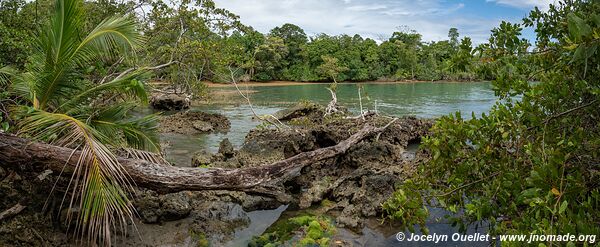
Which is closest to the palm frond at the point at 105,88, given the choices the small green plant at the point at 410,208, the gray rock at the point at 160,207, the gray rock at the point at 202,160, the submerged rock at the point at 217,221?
the gray rock at the point at 160,207

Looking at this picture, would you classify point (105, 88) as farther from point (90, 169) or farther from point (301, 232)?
point (301, 232)

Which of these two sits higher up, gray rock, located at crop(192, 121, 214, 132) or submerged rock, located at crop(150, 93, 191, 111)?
submerged rock, located at crop(150, 93, 191, 111)

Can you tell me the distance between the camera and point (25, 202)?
17.8ft

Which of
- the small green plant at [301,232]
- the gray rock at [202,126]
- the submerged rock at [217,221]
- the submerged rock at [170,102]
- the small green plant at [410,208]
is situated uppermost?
the small green plant at [410,208]

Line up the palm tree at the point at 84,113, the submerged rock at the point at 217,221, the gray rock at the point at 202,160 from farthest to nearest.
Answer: the gray rock at the point at 202,160, the submerged rock at the point at 217,221, the palm tree at the point at 84,113

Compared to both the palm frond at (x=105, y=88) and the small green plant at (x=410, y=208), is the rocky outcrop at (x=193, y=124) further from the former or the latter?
the small green plant at (x=410, y=208)

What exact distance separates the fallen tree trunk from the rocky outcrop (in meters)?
9.70

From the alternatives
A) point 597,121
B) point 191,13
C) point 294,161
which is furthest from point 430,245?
point 191,13

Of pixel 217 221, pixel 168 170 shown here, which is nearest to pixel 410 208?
pixel 168 170

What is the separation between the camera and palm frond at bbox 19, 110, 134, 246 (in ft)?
15.6

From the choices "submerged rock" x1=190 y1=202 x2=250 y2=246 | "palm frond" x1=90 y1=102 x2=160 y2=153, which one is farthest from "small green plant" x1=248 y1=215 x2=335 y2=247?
"palm frond" x1=90 y1=102 x2=160 y2=153

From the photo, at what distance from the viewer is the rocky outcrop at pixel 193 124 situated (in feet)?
54.7

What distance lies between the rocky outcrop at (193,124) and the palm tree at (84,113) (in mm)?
9506

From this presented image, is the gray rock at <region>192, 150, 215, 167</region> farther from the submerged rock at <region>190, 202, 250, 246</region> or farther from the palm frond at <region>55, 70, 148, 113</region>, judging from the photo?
the palm frond at <region>55, 70, 148, 113</region>
